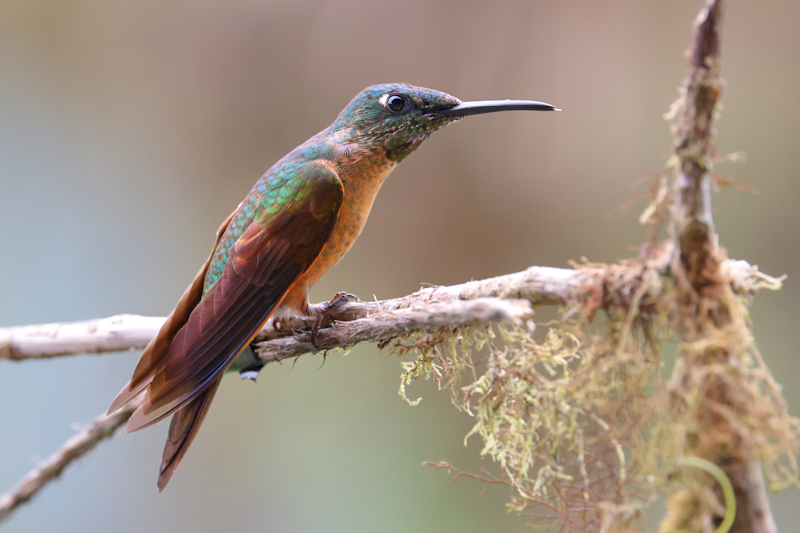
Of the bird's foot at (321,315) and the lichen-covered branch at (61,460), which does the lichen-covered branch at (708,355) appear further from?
the lichen-covered branch at (61,460)

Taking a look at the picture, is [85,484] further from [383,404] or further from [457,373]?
[457,373]

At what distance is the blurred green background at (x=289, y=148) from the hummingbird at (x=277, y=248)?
1852 mm

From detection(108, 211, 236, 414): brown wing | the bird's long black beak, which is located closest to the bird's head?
the bird's long black beak

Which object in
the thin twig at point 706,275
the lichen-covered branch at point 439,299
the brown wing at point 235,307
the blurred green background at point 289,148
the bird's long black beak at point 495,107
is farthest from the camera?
the blurred green background at point 289,148

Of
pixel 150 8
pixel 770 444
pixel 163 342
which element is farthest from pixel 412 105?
pixel 150 8

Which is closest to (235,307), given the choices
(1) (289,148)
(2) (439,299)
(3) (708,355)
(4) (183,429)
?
(4) (183,429)

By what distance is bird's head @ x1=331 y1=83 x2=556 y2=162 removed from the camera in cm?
158

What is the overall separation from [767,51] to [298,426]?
3254 millimetres

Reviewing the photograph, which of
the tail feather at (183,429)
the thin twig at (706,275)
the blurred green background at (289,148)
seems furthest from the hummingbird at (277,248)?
the blurred green background at (289,148)

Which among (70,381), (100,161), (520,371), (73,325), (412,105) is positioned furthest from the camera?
(100,161)

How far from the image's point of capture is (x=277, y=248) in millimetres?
1426

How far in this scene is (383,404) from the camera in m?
3.33

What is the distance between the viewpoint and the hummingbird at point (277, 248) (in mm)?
1339

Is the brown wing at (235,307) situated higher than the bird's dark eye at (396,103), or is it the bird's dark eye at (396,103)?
the bird's dark eye at (396,103)
